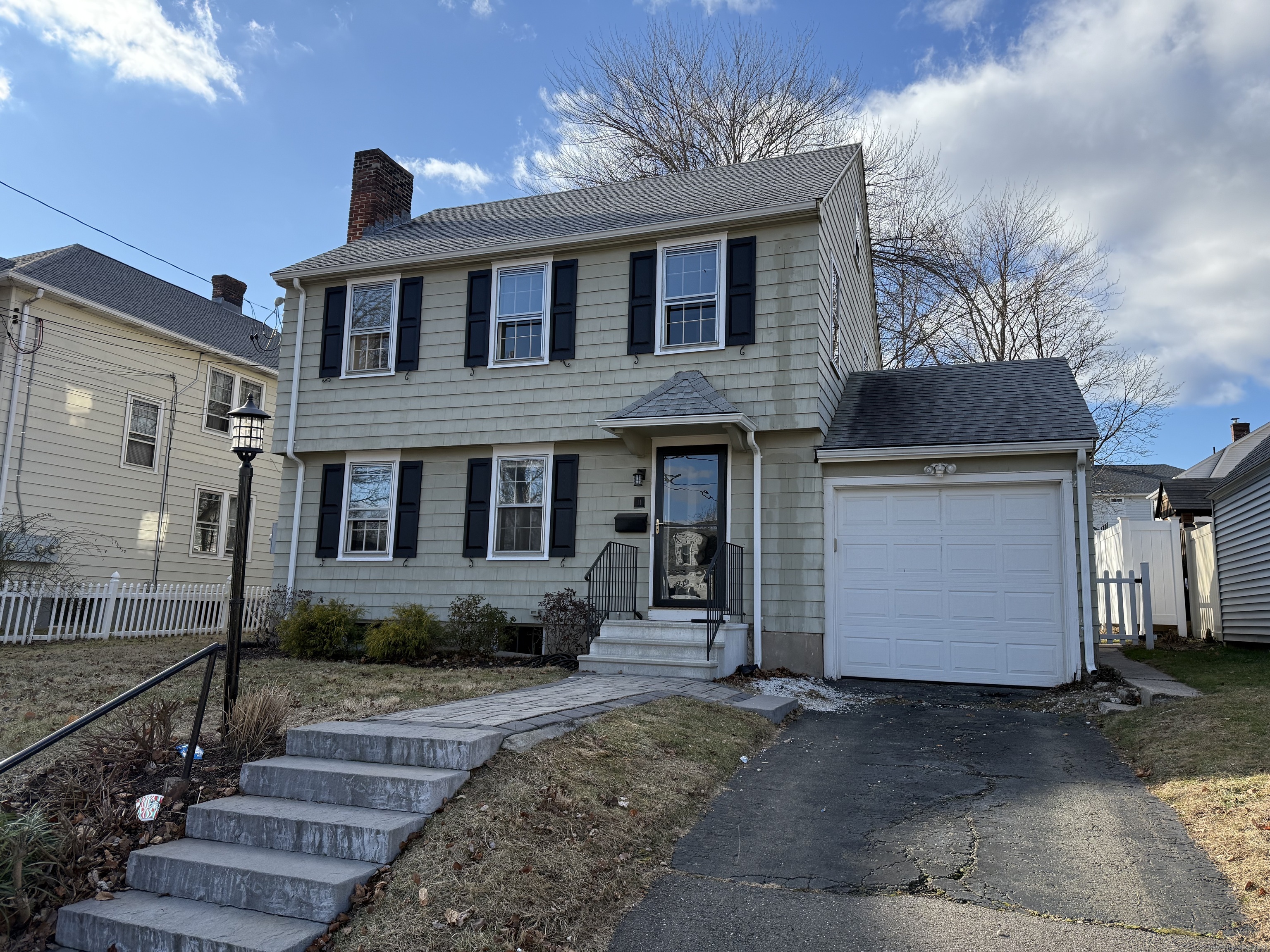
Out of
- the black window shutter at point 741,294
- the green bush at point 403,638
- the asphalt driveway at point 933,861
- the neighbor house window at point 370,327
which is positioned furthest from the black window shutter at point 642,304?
the asphalt driveway at point 933,861

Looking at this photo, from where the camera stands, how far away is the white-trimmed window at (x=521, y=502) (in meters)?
11.7

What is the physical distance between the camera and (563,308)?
11.9 metres

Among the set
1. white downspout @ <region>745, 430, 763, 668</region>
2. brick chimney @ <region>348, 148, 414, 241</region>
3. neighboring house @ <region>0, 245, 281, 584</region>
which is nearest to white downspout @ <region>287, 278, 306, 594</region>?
brick chimney @ <region>348, 148, 414, 241</region>

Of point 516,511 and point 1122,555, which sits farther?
point 1122,555

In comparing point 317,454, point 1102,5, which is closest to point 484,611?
point 317,454

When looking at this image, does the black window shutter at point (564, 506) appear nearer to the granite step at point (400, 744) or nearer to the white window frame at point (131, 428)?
the granite step at point (400, 744)

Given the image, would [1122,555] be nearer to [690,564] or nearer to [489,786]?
[690,564]

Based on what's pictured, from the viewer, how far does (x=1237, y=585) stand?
14195mm

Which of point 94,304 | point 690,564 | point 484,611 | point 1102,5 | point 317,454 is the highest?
point 1102,5

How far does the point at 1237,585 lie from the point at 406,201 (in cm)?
1574

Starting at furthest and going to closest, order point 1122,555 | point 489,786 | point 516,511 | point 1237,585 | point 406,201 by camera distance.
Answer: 1. point 1122,555
2. point 406,201
3. point 1237,585
4. point 516,511
5. point 489,786

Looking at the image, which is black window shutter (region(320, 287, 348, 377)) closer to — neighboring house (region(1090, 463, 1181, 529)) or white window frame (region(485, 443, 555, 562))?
white window frame (region(485, 443, 555, 562))

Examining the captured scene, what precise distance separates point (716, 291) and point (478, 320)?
11.5ft

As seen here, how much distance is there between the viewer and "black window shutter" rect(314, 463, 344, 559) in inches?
503
